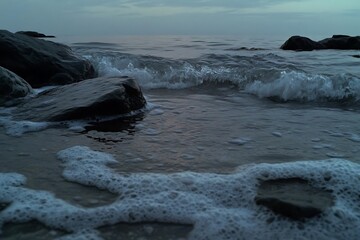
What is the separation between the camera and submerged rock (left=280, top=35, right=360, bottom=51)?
1727cm

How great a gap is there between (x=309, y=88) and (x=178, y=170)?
13.1ft

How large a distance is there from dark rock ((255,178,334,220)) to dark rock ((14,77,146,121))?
2.39m

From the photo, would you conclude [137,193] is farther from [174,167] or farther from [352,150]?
[352,150]

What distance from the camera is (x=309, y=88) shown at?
19.7 feet

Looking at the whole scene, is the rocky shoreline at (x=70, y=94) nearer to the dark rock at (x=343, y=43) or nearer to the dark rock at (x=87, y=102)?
the dark rock at (x=87, y=102)

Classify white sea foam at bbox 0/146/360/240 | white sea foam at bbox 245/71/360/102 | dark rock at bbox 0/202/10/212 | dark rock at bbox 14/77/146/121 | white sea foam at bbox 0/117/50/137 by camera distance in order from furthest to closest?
→ white sea foam at bbox 245/71/360/102, dark rock at bbox 14/77/146/121, white sea foam at bbox 0/117/50/137, dark rock at bbox 0/202/10/212, white sea foam at bbox 0/146/360/240

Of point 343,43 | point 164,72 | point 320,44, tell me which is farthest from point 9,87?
point 343,43

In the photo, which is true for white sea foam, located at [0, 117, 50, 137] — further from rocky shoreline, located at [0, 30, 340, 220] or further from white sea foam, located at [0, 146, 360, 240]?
white sea foam, located at [0, 146, 360, 240]

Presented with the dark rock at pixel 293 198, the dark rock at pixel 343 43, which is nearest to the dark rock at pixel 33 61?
the dark rock at pixel 293 198

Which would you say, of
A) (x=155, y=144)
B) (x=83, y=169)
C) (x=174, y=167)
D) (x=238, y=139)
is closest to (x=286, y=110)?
(x=238, y=139)

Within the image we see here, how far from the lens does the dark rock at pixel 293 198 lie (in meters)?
2.07

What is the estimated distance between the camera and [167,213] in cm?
216

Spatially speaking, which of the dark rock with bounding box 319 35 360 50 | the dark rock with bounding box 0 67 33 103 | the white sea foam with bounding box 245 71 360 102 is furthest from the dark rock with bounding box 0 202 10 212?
the dark rock with bounding box 319 35 360 50

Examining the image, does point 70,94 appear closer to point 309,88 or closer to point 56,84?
point 56,84
